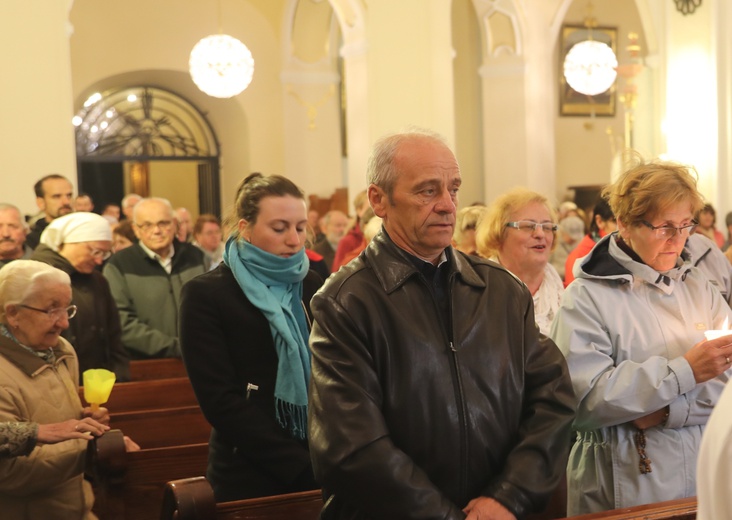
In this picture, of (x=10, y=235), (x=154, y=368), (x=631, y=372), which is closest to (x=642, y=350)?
(x=631, y=372)

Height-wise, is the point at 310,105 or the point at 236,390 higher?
the point at 310,105

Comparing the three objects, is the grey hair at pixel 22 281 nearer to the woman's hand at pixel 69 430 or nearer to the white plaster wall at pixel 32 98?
the woman's hand at pixel 69 430

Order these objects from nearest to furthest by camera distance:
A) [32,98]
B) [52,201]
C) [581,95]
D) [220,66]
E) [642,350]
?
[642,350]
[52,201]
[32,98]
[220,66]
[581,95]

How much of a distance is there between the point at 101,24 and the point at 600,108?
343 inches

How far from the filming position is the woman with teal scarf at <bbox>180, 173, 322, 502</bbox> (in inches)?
123

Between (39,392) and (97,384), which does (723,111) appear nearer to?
(97,384)

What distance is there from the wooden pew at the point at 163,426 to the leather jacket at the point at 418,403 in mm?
2223

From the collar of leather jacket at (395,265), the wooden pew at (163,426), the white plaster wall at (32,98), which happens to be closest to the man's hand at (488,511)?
the collar of leather jacket at (395,265)

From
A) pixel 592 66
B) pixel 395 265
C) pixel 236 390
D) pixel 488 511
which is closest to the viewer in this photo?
pixel 488 511

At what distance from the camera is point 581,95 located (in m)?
17.2

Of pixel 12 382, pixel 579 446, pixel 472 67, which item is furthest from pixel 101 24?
pixel 579 446

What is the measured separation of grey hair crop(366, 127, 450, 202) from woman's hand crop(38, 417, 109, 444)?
1577 mm

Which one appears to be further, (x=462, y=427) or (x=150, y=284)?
(x=150, y=284)

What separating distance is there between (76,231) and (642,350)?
10.2 feet
